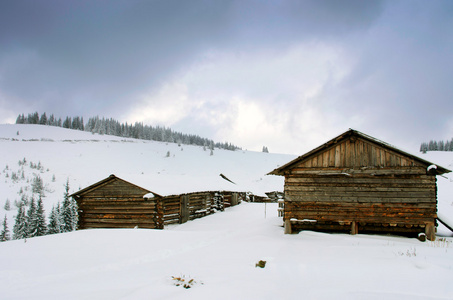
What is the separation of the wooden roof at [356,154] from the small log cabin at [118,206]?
452 inches

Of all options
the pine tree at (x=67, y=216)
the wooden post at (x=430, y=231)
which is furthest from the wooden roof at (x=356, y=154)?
the pine tree at (x=67, y=216)

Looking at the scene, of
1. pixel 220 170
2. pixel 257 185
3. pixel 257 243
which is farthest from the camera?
pixel 220 170

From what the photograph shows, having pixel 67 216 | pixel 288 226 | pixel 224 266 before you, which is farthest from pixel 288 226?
pixel 67 216

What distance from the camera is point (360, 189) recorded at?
1291cm

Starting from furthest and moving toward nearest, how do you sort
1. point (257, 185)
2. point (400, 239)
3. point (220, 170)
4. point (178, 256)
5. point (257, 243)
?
point (220, 170) → point (257, 185) → point (400, 239) → point (257, 243) → point (178, 256)

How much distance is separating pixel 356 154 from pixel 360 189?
1.69 meters

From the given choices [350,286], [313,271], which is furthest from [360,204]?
[350,286]

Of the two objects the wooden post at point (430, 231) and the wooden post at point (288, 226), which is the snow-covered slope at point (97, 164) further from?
the wooden post at point (430, 231)

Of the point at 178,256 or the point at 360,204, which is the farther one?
the point at 360,204

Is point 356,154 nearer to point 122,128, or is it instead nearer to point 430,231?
point 430,231

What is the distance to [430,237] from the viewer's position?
12133mm

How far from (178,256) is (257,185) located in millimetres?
51764

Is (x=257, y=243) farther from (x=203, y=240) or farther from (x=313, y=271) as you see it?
(x=313, y=271)

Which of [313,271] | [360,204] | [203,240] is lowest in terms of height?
[203,240]
